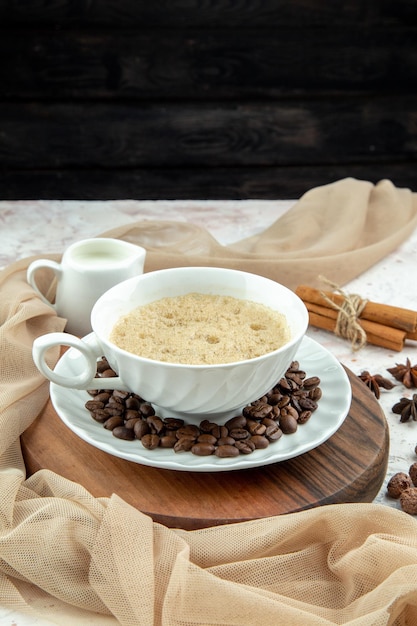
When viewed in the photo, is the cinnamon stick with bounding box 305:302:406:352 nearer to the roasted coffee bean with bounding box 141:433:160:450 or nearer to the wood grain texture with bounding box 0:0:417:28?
the roasted coffee bean with bounding box 141:433:160:450

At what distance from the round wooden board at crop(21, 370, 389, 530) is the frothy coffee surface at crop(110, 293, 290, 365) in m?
0.15

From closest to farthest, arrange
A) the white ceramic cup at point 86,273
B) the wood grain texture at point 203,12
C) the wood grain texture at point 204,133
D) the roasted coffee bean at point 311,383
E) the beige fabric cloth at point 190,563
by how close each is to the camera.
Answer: the beige fabric cloth at point 190,563, the roasted coffee bean at point 311,383, the white ceramic cup at point 86,273, the wood grain texture at point 203,12, the wood grain texture at point 204,133

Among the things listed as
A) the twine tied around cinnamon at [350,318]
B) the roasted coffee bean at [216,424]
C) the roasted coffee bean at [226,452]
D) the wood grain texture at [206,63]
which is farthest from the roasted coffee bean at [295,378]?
the wood grain texture at [206,63]

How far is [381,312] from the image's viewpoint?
1.64 meters

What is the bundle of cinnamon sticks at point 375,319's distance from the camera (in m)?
1.62

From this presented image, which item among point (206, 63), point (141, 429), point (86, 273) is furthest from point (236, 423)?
point (206, 63)

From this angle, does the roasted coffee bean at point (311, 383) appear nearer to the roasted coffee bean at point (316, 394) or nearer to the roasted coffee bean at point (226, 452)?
the roasted coffee bean at point (316, 394)

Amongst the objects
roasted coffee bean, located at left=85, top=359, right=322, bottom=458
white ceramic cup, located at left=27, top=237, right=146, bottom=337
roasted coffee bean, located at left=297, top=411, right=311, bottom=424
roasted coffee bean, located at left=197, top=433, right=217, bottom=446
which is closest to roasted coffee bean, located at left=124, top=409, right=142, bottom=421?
roasted coffee bean, located at left=85, top=359, right=322, bottom=458

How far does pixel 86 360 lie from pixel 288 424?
11.5 inches

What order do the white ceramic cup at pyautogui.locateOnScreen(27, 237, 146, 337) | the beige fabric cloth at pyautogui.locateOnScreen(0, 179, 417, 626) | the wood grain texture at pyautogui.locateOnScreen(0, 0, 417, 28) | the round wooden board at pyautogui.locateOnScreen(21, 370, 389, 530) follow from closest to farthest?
the beige fabric cloth at pyautogui.locateOnScreen(0, 179, 417, 626)
the round wooden board at pyautogui.locateOnScreen(21, 370, 389, 530)
the white ceramic cup at pyautogui.locateOnScreen(27, 237, 146, 337)
the wood grain texture at pyautogui.locateOnScreen(0, 0, 417, 28)

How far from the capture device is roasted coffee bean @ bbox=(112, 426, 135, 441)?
3.82 feet

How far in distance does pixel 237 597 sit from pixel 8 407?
0.48m

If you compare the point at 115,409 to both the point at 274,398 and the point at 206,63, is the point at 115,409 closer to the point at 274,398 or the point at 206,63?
the point at 274,398

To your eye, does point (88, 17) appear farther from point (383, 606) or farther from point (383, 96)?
point (383, 606)
